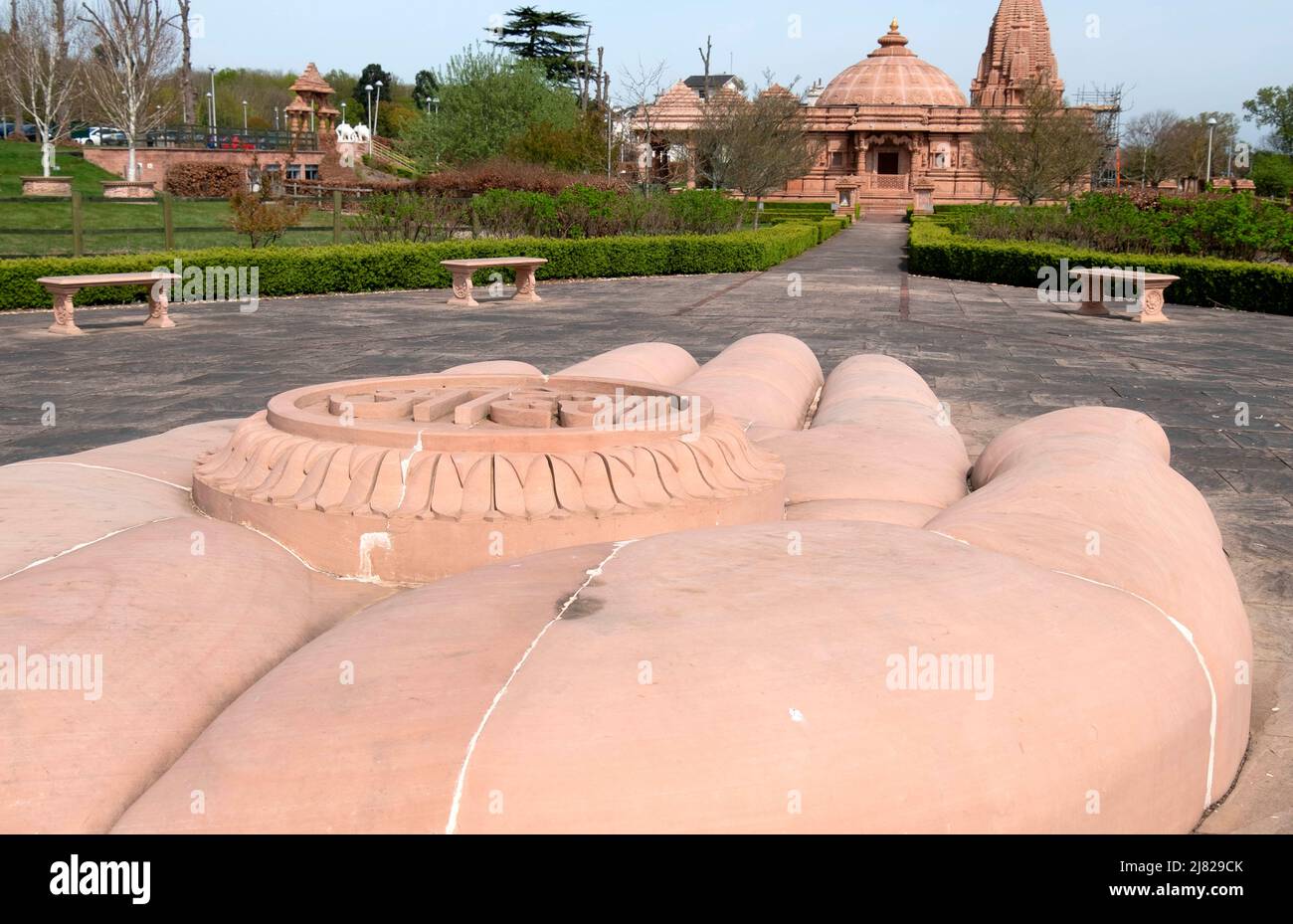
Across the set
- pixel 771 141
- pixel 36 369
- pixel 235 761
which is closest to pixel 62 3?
pixel 771 141

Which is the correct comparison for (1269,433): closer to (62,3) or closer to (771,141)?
(771,141)

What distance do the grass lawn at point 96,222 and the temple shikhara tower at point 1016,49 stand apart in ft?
144

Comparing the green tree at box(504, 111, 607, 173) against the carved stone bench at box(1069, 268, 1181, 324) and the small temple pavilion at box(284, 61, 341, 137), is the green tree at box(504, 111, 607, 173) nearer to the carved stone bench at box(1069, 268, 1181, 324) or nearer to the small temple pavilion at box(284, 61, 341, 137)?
the carved stone bench at box(1069, 268, 1181, 324)

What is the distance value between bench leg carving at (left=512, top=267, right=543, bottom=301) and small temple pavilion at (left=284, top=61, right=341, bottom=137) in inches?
1609

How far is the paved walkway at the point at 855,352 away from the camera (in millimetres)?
5312

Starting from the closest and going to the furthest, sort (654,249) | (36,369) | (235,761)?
(235,761) < (36,369) < (654,249)

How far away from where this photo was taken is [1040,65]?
62.0 m

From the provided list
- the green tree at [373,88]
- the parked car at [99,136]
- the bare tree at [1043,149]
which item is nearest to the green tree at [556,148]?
the bare tree at [1043,149]

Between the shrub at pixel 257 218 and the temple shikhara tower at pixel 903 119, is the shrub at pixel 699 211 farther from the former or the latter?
the temple shikhara tower at pixel 903 119

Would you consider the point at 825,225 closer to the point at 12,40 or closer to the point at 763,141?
the point at 763,141

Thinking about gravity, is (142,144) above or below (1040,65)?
below

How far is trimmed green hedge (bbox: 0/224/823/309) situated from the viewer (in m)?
16.3
